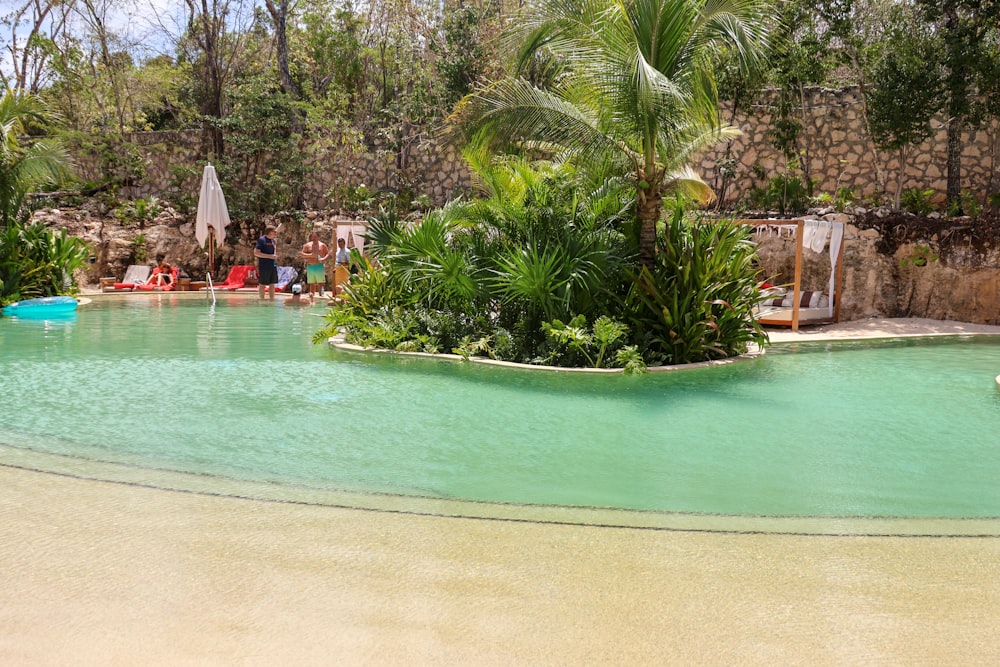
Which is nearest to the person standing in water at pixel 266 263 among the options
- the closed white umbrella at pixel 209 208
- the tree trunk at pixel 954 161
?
the closed white umbrella at pixel 209 208

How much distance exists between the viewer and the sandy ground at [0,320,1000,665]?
281 cm

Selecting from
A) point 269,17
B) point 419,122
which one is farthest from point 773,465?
point 269,17

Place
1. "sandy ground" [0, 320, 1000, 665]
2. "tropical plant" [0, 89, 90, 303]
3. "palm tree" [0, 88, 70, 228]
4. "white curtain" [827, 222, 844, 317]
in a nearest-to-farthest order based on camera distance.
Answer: "sandy ground" [0, 320, 1000, 665] → "white curtain" [827, 222, 844, 317] → "tropical plant" [0, 89, 90, 303] → "palm tree" [0, 88, 70, 228]

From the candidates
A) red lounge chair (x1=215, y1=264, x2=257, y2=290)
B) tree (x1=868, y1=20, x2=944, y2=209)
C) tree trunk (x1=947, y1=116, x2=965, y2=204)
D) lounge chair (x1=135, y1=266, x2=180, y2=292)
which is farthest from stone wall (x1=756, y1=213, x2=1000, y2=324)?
lounge chair (x1=135, y1=266, x2=180, y2=292)

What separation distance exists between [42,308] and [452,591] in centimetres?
1393

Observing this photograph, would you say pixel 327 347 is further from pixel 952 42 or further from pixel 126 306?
pixel 952 42

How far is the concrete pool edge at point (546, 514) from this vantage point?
4.34m

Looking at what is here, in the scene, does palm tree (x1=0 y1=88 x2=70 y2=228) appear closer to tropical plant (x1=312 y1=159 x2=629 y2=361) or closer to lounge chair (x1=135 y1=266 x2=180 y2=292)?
lounge chair (x1=135 y1=266 x2=180 y2=292)

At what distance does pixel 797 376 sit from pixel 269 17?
74.7 feet

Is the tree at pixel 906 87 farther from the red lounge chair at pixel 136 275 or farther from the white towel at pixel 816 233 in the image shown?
the red lounge chair at pixel 136 275

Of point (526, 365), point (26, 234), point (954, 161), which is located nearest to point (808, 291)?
point (954, 161)

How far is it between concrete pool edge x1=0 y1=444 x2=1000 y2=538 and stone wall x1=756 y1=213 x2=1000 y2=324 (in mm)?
11365

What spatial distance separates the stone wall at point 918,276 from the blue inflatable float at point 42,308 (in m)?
12.6

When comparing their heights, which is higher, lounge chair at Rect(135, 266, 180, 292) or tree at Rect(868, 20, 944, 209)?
tree at Rect(868, 20, 944, 209)
